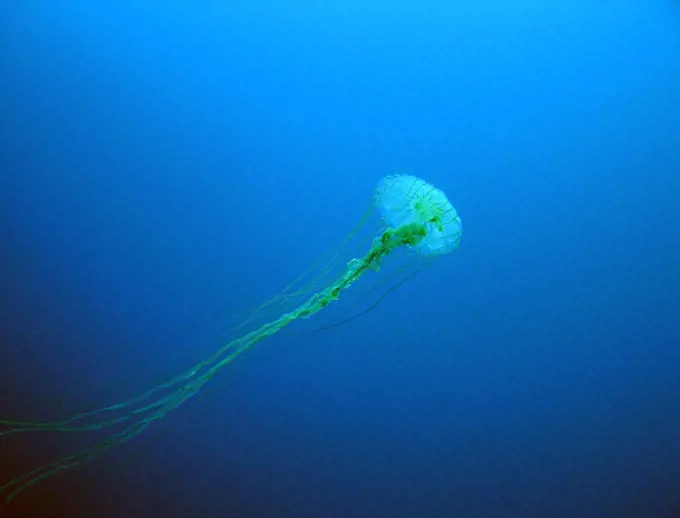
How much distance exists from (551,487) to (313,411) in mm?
1400

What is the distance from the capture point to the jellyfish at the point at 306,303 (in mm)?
2621

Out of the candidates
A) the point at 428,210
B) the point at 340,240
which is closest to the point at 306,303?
the point at 340,240

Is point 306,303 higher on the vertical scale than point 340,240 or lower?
lower

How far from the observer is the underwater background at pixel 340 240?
8.50 feet

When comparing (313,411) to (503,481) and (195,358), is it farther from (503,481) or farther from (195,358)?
(503,481)

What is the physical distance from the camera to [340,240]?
2697 millimetres

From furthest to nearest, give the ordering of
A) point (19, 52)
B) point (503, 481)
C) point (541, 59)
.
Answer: point (503, 481), point (541, 59), point (19, 52)

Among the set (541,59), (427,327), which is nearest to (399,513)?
(427,327)

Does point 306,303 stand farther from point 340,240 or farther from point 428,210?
point 428,210

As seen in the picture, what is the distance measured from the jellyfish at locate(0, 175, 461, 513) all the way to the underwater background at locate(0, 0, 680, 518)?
0.18 ft

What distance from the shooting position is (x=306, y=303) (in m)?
2.66

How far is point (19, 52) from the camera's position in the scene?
253cm

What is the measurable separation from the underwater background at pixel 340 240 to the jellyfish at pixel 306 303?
2.2 inches

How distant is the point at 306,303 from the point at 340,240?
1.21ft
